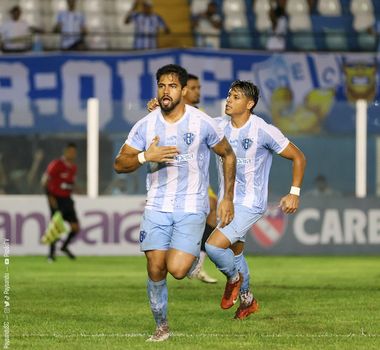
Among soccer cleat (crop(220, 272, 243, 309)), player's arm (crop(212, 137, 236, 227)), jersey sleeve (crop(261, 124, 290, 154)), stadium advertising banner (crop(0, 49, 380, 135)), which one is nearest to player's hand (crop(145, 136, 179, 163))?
player's arm (crop(212, 137, 236, 227))

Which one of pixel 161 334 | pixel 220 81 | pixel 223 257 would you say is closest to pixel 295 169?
pixel 223 257

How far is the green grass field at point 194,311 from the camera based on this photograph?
9633 mm

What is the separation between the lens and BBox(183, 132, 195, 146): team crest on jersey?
969cm

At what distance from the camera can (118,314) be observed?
38.5 ft

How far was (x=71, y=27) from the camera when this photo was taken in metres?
25.4

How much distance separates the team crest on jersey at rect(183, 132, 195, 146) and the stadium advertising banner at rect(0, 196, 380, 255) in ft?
39.8

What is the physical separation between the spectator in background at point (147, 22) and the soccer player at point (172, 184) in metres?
15.2

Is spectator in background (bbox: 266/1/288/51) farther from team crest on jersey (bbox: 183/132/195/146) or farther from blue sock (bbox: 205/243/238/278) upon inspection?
team crest on jersey (bbox: 183/132/195/146)

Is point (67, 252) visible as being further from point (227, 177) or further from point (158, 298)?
point (158, 298)

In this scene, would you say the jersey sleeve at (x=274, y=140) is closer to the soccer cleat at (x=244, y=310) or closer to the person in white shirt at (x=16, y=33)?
the soccer cleat at (x=244, y=310)

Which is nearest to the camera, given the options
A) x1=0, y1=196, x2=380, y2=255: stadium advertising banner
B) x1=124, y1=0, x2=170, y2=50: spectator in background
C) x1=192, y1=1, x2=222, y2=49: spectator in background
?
x1=0, y1=196, x2=380, y2=255: stadium advertising banner

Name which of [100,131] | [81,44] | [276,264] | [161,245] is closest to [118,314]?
[161,245]

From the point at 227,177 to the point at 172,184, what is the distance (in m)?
0.45

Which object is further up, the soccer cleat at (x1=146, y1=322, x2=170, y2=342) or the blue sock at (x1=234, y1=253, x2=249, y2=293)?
the blue sock at (x1=234, y1=253, x2=249, y2=293)
